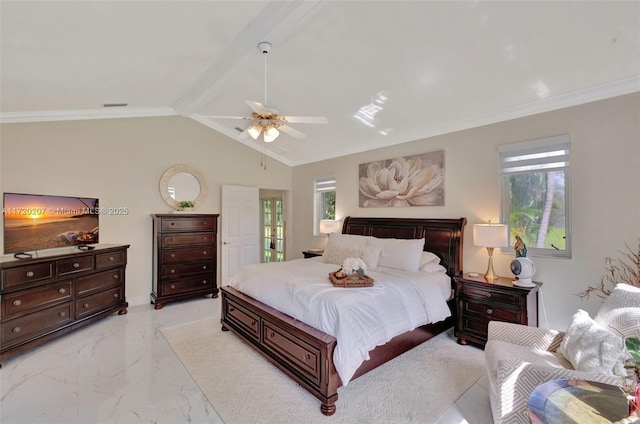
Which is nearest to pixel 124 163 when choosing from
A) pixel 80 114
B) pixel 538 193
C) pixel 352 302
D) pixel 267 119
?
pixel 80 114

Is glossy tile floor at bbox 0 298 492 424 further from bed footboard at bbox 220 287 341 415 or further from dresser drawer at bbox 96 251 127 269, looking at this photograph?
dresser drawer at bbox 96 251 127 269

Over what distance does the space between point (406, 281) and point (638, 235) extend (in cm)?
211

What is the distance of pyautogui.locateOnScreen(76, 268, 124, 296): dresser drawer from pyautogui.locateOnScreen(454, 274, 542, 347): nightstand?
4.55 metres

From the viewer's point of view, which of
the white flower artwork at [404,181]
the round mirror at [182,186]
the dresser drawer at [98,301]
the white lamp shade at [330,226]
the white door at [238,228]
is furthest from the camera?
the white door at [238,228]

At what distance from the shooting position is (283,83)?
3529 mm

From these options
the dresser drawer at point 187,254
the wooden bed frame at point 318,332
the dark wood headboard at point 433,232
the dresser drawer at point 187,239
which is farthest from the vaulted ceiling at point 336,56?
the dresser drawer at point 187,254

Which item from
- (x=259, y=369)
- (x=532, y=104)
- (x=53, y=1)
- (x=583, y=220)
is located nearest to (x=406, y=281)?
(x=259, y=369)

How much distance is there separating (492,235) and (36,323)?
5003 millimetres

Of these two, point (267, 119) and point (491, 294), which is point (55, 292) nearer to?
point (267, 119)

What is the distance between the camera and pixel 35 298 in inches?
118

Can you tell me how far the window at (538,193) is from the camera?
302cm

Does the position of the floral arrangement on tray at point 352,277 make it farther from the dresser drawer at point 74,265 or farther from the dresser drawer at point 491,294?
the dresser drawer at point 74,265

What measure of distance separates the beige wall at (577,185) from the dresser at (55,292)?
15.4 feet

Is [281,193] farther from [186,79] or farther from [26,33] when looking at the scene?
[26,33]
